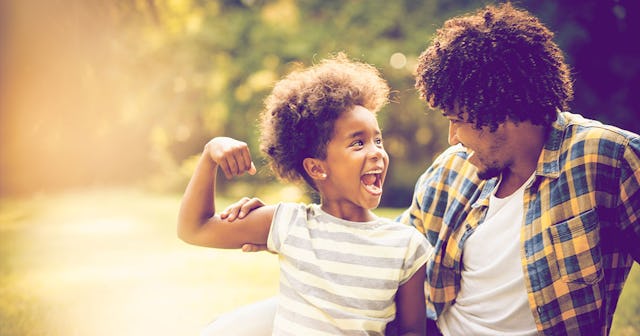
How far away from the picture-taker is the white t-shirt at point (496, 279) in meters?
2.11

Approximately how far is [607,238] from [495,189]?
0.45 metres

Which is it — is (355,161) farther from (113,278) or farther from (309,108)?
(113,278)

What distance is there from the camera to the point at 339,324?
195 centimetres

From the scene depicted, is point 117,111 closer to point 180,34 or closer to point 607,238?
point 607,238

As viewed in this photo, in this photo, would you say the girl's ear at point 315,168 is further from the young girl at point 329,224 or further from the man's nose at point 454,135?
the man's nose at point 454,135

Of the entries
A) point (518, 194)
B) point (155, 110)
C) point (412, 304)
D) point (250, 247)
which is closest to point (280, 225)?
point (250, 247)

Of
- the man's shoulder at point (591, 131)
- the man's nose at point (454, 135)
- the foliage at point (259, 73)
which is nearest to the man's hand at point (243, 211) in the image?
the man's nose at point (454, 135)

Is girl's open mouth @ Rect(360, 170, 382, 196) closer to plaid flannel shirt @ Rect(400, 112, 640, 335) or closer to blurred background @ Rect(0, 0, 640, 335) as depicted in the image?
blurred background @ Rect(0, 0, 640, 335)

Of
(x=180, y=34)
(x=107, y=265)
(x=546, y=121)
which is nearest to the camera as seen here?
(x=546, y=121)

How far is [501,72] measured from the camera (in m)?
2.23

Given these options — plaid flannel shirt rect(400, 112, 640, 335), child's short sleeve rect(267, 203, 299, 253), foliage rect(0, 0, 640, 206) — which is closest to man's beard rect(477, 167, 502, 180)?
plaid flannel shirt rect(400, 112, 640, 335)

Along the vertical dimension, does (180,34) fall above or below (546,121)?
above

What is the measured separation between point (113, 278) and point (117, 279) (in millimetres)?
67

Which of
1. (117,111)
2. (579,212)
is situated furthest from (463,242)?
(117,111)
